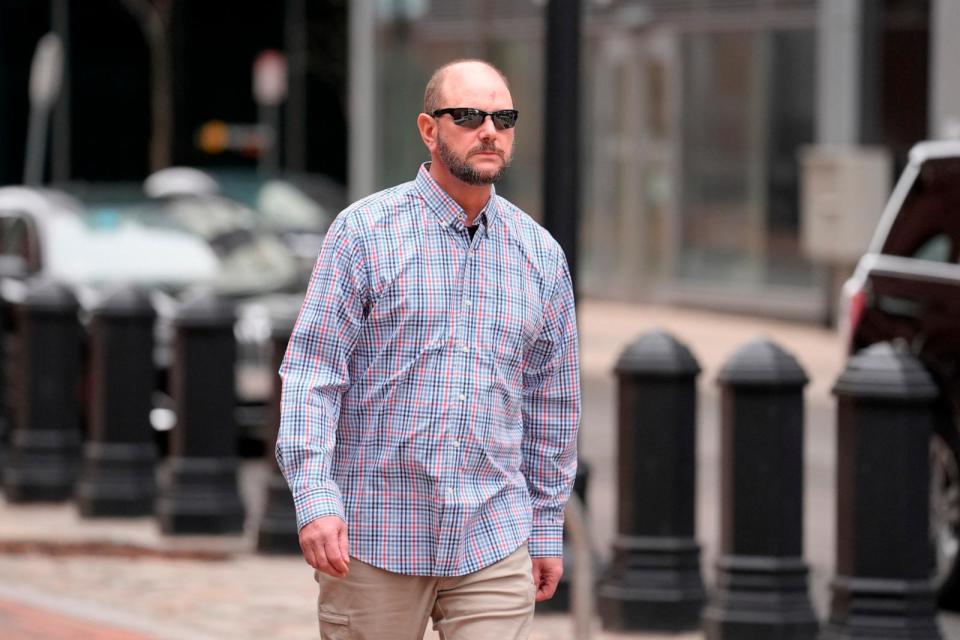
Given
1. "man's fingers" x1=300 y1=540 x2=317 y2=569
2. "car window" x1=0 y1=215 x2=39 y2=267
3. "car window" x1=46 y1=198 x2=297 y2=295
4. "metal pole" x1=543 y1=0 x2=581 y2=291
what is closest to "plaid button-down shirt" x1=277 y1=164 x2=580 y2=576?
"man's fingers" x1=300 y1=540 x2=317 y2=569

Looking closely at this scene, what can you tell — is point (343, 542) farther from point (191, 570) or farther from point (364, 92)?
point (364, 92)

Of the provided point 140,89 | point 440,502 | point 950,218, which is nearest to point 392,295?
point 440,502

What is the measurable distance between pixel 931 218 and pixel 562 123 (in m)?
1.63

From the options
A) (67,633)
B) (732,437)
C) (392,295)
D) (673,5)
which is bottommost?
(67,633)

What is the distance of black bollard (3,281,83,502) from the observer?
38.4ft

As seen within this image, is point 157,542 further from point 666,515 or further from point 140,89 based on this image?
point 140,89

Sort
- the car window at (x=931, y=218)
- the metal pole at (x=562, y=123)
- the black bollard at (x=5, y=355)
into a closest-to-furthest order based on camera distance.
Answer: the metal pole at (x=562, y=123) < the car window at (x=931, y=218) < the black bollard at (x=5, y=355)

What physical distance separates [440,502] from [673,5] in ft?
66.7

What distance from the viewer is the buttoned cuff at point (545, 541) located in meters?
4.62

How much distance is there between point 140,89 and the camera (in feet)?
143

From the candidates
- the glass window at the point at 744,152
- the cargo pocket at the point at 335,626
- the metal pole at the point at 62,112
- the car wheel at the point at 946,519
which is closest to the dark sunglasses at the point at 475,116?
the cargo pocket at the point at 335,626

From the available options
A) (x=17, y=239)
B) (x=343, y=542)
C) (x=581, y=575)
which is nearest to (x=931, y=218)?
(x=581, y=575)

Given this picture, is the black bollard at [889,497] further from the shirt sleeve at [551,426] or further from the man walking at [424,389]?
the man walking at [424,389]

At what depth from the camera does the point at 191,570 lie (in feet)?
31.0
